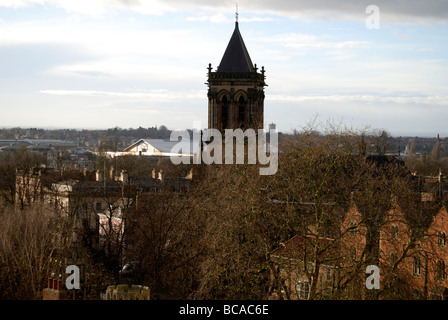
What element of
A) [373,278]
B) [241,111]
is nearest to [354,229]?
[373,278]

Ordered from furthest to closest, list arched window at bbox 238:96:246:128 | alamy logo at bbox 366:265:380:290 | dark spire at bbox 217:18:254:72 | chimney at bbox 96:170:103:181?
chimney at bbox 96:170:103:181
dark spire at bbox 217:18:254:72
arched window at bbox 238:96:246:128
alamy logo at bbox 366:265:380:290

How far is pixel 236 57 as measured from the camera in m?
53.8

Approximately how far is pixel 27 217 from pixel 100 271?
804 cm

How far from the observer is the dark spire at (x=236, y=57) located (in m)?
53.3

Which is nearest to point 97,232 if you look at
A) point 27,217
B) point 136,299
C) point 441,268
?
point 27,217

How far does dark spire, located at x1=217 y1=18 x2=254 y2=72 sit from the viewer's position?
5331 cm

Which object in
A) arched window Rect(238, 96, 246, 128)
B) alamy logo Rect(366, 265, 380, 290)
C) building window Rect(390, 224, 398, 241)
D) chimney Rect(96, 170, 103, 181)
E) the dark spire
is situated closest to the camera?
alamy logo Rect(366, 265, 380, 290)

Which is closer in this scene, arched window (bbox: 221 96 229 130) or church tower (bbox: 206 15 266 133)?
church tower (bbox: 206 15 266 133)

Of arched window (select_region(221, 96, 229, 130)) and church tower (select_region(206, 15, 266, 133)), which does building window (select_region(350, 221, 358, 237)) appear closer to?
church tower (select_region(206, 15, 266, 133))

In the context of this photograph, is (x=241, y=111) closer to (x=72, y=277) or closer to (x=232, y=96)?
A: (x=232, y=96)

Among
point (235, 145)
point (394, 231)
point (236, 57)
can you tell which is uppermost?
point (236, 57)

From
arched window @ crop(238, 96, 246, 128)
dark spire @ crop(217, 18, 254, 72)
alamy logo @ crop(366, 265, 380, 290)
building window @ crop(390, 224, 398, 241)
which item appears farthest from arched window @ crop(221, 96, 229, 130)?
alamy logo @ crop(366, 265, 380, 290)

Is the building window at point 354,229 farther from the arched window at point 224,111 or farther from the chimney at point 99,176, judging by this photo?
the chimney at point 99,176
